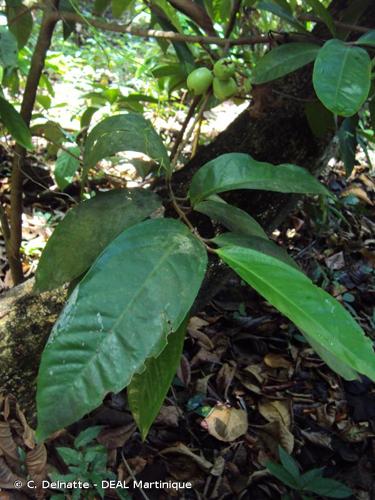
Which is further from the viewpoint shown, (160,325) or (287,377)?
(287,377)

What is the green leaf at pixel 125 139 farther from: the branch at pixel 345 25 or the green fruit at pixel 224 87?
the branch at pixel 345 25

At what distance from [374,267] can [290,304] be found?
144 centimetres

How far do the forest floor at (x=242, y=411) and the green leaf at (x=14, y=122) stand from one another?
0.23m

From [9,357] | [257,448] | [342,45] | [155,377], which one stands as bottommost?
[257,448]

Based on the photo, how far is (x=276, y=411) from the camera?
1.22 meters

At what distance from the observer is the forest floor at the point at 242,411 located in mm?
1041

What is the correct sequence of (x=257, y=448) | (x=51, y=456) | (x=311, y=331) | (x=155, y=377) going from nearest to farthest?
(x=311, y=331) < (x=155, y=377) < (x=51, y=456) < (x=257, y=448)

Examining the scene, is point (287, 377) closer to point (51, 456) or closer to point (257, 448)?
point (257, 448)

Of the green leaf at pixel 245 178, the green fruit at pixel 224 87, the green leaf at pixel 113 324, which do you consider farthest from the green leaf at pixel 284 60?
the green leaf at pixel 113 324

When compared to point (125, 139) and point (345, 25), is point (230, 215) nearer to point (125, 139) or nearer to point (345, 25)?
point (125, 139)

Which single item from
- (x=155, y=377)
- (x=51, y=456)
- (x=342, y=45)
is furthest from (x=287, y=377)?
(x=342, y=45)

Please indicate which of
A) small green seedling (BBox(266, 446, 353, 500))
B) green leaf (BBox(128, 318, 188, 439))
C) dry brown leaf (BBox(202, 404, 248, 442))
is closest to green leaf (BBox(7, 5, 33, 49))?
green leaf (BBox(128, 318, 188, 439))

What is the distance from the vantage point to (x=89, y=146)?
2.75 feet

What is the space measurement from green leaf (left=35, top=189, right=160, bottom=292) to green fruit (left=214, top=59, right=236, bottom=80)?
0.80 ft
